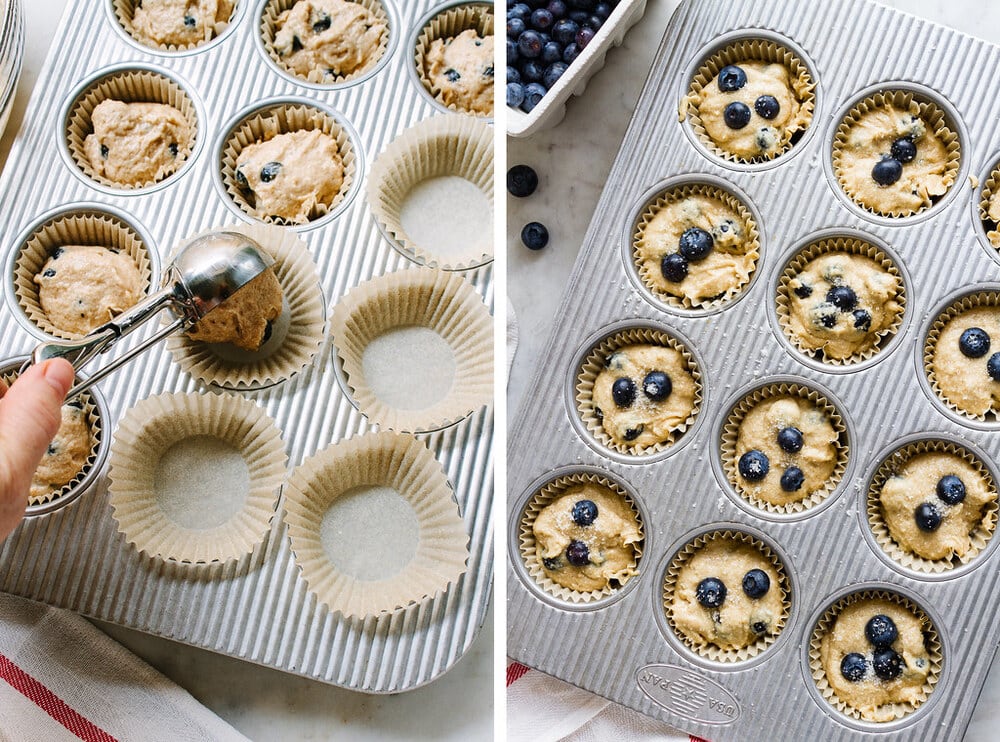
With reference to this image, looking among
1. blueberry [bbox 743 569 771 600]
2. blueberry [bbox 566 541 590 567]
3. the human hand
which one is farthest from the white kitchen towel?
blueberry [bbox 743 569 771 600]

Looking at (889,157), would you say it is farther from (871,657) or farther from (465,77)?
(871,657)

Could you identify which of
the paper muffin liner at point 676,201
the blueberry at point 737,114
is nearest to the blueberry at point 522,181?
the paper muffin liner at point 676,201

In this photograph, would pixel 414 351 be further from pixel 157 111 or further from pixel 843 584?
pixel 843 584

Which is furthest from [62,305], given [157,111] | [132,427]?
[157,111]

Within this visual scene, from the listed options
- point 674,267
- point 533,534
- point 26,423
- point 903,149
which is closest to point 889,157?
point 903,149

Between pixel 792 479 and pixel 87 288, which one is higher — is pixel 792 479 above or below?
above

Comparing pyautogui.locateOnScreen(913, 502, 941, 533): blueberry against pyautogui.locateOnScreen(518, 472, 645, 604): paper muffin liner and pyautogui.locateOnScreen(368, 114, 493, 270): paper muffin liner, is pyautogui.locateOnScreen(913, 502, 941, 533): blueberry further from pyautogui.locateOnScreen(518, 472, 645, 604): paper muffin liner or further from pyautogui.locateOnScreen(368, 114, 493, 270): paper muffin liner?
pyautogui.locateOnScreen(368, 114, 493, 270): paper muffin liner

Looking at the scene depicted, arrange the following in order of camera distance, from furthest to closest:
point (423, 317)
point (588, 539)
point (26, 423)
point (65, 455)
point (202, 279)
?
point (588, 539)
point (423, 317)
point (65, 455)
point (202, 279)
point (26, 423)
